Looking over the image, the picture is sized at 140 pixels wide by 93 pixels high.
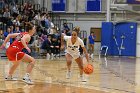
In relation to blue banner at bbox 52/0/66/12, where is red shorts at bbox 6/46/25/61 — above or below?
below

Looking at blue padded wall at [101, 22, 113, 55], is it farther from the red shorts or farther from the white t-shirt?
the red shorts

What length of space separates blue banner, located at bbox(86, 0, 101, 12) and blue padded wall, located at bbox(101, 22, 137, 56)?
5.17 meters

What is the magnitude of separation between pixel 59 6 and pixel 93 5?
3.10 meters

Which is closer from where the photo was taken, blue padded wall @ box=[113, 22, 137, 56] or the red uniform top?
the red uniform top

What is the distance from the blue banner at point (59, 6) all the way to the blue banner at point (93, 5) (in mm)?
2183

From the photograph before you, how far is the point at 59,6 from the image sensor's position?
37812 mm

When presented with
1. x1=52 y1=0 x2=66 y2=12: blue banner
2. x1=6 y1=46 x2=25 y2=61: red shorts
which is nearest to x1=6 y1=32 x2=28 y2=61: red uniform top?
x1=6 y1=46 x2=25 y2=61: red shorts

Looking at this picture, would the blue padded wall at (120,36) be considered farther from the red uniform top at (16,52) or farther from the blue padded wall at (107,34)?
the red uniform top at (16,52)

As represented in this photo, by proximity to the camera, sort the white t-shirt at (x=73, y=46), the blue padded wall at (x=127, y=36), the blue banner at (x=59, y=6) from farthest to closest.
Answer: the blue banner at (x=59, y=6) → the blue padded wall at (x=127, y=36) → the white t-shirt at (x=73, y=46)

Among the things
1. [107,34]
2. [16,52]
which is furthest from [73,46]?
[107,34]

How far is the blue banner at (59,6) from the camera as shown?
124 ft

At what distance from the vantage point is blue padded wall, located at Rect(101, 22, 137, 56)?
32.0m

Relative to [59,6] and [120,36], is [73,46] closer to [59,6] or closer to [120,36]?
[120,36]

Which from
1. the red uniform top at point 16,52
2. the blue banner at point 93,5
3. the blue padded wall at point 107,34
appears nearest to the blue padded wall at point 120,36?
the blue padded wall at point 107,34
